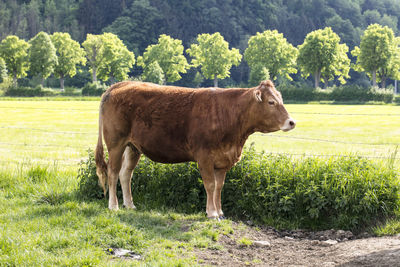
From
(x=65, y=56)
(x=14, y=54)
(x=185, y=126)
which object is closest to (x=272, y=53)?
(x=65, y=56)

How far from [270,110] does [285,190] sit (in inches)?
60.0

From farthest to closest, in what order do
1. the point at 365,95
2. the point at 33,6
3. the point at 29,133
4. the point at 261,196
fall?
the point at 33,6 < the point at 365,95 < the point at 29,133 < the point at 261,196

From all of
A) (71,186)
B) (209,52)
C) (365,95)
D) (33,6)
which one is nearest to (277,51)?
(209,52)

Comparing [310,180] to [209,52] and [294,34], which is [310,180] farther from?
[294,34]

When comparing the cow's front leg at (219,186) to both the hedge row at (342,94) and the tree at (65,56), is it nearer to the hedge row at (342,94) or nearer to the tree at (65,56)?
the hedge row at (342,94)

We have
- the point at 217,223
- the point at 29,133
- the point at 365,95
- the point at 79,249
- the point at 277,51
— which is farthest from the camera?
the point at 277,51

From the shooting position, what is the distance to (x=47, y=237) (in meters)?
5.58

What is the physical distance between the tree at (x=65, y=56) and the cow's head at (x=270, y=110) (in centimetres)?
8867

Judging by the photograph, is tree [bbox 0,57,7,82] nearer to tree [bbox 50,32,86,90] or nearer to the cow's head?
tree [bbox 50,32,86,90]

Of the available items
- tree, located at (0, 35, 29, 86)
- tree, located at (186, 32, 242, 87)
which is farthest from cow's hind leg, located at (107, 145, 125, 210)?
tree, located at (0, 35, 29, 86)

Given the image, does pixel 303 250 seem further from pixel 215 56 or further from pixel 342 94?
pixel 215 56

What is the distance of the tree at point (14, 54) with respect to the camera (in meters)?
86.0

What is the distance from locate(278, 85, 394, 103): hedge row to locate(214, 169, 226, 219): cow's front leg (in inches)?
2170

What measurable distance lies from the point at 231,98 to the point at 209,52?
79.7 m
